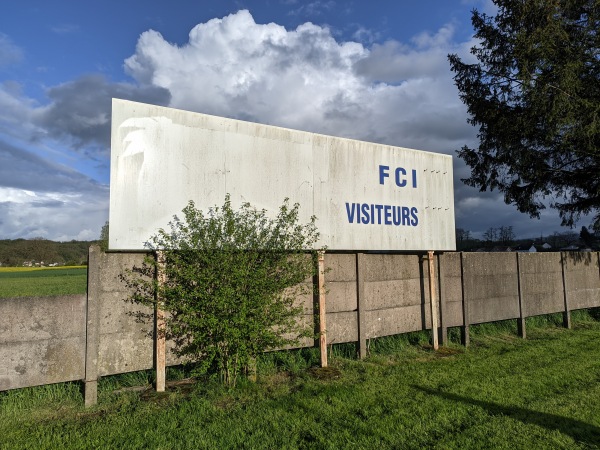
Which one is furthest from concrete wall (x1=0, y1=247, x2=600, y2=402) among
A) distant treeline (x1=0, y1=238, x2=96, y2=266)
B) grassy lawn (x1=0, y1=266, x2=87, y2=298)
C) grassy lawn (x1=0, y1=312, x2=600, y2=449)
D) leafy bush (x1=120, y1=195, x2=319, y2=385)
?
distant treeline (x1=0, y1=238, x2=96, y2=266)

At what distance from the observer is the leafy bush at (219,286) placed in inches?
231

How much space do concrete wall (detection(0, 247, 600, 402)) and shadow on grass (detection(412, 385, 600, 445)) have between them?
264 centimetres

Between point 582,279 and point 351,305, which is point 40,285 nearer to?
point 351,305

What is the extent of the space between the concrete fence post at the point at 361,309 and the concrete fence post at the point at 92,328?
13.9 feet

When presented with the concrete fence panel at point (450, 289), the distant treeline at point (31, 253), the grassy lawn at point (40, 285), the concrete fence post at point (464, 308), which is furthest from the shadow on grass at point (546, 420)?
the distant treeline at point (31, 253)

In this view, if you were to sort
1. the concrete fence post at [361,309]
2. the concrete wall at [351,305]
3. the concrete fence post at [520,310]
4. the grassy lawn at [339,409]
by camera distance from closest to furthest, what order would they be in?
the grassy lawn at [339,409] → the concrete wall at [351,305] → the concrete fence post at [361,309] → the concrete fence post at [520,310]

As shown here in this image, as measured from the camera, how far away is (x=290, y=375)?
6816 mm

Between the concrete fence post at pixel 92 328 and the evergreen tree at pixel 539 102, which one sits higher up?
the evergreen tree at pixel 539 102

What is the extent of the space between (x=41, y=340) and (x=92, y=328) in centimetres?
56

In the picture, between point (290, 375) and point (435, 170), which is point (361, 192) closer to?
point (435, 170)

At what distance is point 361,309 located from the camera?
311 inches

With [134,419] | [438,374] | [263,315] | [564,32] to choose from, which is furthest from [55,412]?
[564,32]

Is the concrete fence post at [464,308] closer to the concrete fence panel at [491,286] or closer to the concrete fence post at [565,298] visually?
the concrete fence panel at [491,286]

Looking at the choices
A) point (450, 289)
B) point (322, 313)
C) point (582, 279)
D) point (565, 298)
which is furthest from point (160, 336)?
point (582, 279)
